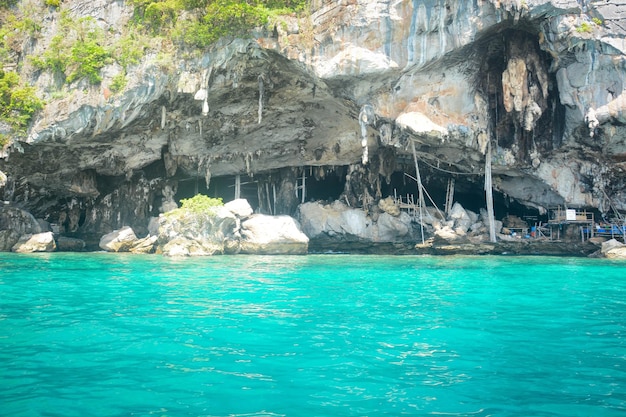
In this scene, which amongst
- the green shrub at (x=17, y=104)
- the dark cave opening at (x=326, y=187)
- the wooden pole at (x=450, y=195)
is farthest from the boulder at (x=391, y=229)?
the green shrub at (x=17, y=104)

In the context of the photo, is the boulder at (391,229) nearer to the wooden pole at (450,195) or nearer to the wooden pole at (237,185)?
the wooden pole at (450,195)

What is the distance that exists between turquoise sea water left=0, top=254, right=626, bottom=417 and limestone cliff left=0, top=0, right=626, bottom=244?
11210mm

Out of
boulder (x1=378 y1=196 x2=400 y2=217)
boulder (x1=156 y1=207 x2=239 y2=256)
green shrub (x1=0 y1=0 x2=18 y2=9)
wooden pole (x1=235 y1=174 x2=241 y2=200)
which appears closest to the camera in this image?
boulder (x1=156 y1=207 x2=239 y2=256)

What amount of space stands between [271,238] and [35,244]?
1041 cm

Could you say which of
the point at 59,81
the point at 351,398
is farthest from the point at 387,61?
the point at 351,398

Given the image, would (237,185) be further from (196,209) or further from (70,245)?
(70,245)

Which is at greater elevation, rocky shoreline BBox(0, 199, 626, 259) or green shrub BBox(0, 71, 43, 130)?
green shrub BBox(0, 71, 43, 130)

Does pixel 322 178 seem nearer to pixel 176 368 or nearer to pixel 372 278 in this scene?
pixel 372 278

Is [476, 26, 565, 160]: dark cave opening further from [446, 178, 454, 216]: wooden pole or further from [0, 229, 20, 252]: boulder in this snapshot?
[0, 229, 20, 252]: boulder

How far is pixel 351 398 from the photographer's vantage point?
13.6 ft

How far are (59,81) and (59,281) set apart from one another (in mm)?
13807

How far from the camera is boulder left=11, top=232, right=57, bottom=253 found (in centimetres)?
2222

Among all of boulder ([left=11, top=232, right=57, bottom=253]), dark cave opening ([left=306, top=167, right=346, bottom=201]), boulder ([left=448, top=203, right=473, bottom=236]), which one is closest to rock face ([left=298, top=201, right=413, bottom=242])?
boulder ([left=448, top=203, right=473, bottom=236])

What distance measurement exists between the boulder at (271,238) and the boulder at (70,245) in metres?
8.88
